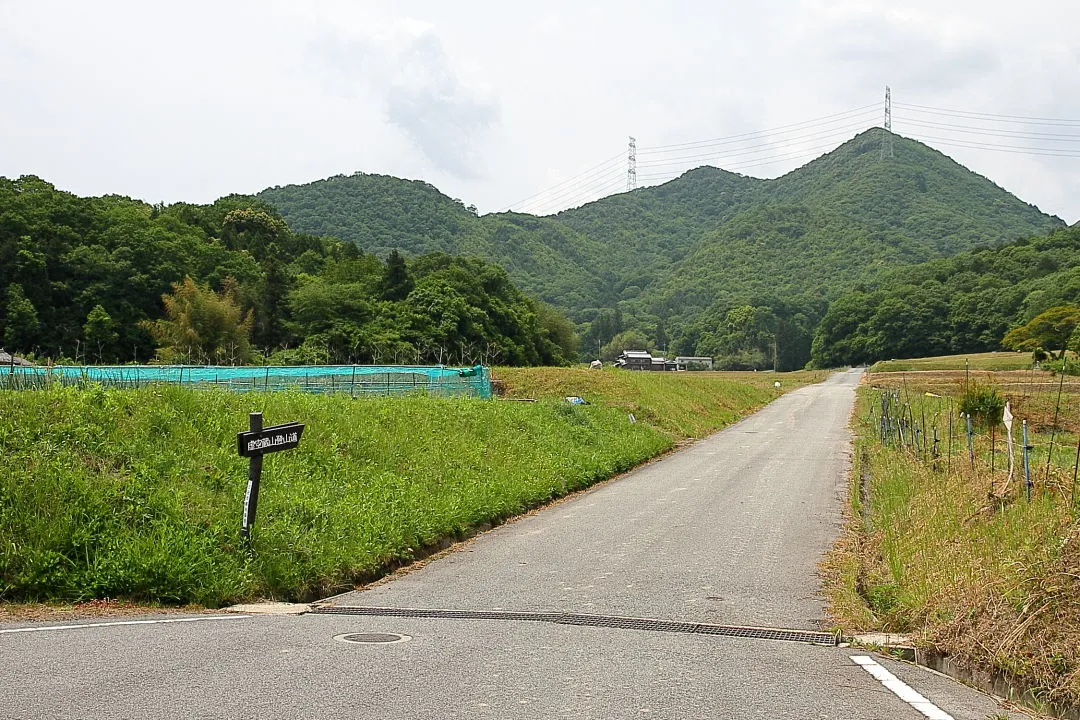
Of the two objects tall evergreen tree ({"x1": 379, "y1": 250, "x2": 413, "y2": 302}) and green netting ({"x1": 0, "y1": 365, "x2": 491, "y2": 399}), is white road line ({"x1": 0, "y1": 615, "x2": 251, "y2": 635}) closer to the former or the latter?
green netting ({"x1": 0, "y1": 365, "x2": 491, "y2": 399})

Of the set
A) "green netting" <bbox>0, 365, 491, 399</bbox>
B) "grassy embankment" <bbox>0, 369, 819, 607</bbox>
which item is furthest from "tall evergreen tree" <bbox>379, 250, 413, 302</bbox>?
"grassy embankment" <bbox>0, 369, 819, 607</bbox>

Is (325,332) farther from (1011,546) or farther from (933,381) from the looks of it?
(1011,546)

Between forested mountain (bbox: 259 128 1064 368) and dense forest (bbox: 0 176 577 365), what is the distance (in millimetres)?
51089

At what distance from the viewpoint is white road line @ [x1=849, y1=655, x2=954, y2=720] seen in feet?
16.3

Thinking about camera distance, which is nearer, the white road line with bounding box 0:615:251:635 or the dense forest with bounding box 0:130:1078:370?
the white road line with bounding box 0:615:251:635

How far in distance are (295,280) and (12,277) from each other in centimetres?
2200

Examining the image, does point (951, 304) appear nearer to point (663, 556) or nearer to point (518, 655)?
point (663, 556)

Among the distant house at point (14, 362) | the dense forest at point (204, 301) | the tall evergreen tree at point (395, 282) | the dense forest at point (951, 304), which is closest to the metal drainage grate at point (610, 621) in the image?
the distant house at point (14, 362)

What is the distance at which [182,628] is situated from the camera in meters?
6.83

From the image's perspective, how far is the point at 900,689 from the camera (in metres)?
5.45

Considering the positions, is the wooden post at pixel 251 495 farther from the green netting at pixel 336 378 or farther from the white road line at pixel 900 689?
the green netting at pixel 336 378

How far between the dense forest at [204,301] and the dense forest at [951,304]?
1889 inches

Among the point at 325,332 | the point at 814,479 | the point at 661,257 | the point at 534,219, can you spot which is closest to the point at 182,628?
the point at 814,479

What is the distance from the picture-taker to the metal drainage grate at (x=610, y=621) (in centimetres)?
690
